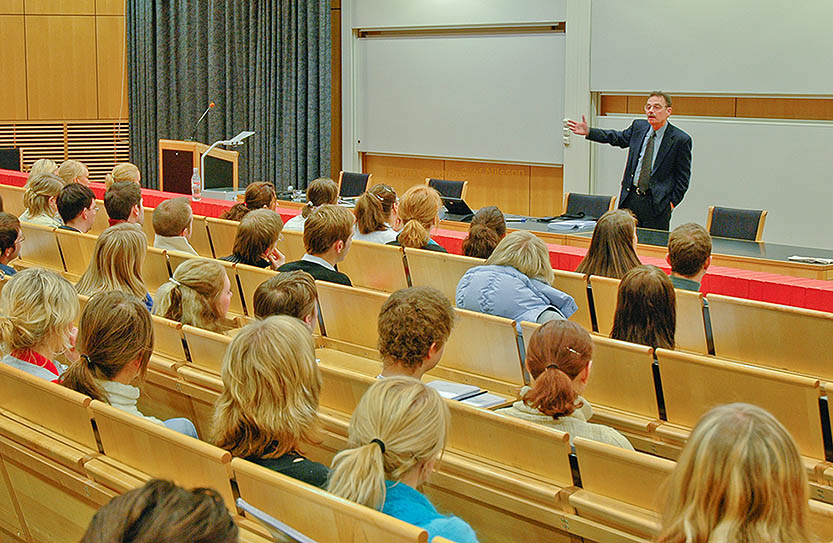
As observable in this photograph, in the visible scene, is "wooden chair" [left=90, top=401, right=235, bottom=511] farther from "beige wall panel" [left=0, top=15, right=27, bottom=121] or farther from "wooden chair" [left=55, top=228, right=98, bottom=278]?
"beige wall panel" [left=0, top=15, right=27, bottom=121]

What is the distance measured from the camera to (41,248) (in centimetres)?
638

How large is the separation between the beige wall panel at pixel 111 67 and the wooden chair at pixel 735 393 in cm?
1227

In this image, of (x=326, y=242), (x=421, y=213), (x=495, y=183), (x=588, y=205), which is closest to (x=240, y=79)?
(x=495, y=183)

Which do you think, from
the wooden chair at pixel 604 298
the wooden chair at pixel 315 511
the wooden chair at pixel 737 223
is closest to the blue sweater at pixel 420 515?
the wooden chair at pixel 315 511

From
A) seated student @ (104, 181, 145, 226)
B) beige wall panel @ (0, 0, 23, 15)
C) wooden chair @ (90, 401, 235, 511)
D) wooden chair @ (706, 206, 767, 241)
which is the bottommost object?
wooden chair @ (90, 401, 235, 511)

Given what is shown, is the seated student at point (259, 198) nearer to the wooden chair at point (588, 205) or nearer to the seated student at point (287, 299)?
the wooden chair at point (588, 205)

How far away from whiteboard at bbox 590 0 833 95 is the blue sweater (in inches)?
275

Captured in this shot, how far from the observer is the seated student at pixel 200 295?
3854 millimetres

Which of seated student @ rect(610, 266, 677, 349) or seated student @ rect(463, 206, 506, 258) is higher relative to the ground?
seated student @ rect(463, 206, 506, 258)

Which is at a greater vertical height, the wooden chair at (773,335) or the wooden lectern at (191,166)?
the wooden lectern at (191,166)

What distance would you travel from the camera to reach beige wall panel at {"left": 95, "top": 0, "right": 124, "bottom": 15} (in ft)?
45.2

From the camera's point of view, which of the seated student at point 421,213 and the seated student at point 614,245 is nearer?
the seated student at point 614,245

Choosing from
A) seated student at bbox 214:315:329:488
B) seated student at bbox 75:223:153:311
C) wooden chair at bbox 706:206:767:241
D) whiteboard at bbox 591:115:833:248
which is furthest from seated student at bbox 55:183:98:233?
whiteboard at bbox 591:115:833:248

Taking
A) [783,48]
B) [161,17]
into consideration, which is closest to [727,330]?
[783,48]
